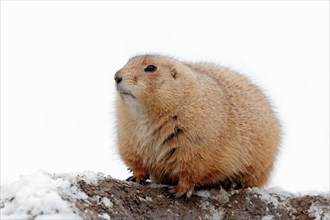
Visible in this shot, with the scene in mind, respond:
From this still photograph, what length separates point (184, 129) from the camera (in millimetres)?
7949

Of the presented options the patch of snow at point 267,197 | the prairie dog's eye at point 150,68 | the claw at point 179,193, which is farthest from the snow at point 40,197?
the patch of snow at point 267,197

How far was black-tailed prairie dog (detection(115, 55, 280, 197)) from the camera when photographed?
7.96 m

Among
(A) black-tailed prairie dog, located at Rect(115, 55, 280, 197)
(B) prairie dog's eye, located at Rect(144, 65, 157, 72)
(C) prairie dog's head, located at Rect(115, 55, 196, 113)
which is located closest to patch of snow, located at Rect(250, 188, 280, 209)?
(A) black-tailed prairie dog, located at Rect(115, 55, 280, 197)

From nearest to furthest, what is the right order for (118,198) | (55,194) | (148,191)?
1. (55,194)
2. (118,198)
3. (148,191)

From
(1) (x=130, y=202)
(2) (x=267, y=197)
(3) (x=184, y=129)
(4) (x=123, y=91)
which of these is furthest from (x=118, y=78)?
(2) (x=267, y=197)

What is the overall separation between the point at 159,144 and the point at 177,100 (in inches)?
20.0

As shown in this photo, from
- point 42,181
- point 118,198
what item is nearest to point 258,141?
point 118,198

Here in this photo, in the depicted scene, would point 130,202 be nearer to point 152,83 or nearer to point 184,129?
point 184,129

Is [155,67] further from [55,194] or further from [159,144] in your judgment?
[55,194]

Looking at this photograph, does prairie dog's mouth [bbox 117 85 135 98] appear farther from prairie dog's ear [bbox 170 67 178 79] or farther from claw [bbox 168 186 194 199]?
claw [bbox 168 186 194 199]

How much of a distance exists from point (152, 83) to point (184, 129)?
601mm

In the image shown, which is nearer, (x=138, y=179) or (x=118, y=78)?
(x=118, y=78)

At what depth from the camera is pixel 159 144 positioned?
8.03 meters

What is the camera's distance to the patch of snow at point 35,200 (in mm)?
6316
